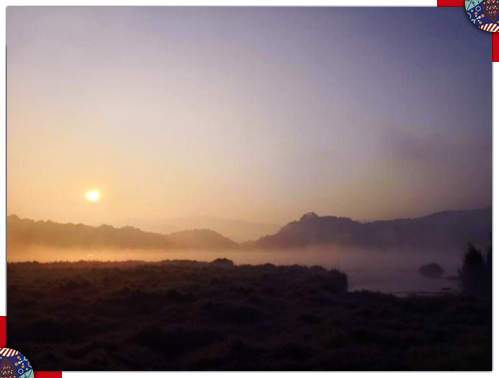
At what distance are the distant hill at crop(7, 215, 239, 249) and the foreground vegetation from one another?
341 millimetres

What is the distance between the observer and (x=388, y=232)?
230 inches

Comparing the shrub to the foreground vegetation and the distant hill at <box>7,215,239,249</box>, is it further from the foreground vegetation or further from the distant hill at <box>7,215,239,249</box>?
the distant hill at <box>7,215,239,249</box>

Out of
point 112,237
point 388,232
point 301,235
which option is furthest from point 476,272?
point 112,237

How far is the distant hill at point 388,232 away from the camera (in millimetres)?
5578

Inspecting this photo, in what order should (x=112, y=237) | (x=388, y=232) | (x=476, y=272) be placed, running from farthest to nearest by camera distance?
(x=112, y=237) → (x=388, y=232) → (x=476, y=272)

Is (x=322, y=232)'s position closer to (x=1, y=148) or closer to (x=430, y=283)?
(x=430, y=283)

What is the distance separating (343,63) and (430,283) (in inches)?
114

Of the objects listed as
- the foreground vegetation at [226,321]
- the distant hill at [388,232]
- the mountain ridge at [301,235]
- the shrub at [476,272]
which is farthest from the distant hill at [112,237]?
the shrub at [476,272]

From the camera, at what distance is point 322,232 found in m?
5.84

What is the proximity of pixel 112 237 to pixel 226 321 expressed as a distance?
180cm

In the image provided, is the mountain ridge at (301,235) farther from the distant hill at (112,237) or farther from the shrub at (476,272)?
the shrub at (476,272)

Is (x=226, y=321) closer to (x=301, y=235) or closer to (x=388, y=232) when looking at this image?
(x=301, y=235)

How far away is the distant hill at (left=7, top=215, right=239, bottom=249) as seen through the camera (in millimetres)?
5867

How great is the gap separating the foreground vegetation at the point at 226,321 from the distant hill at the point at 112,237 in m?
0.34
